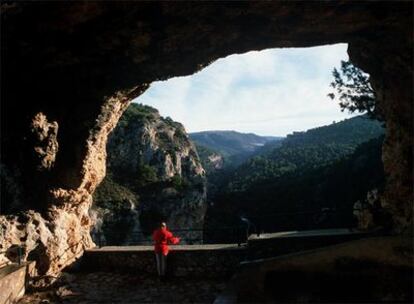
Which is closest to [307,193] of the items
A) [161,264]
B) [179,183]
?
A: [179,183]

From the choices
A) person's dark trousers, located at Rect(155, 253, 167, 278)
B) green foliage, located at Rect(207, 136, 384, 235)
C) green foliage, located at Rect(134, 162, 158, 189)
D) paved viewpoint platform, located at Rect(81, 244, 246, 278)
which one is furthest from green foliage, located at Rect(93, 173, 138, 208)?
person's dark trousers, located at Rect(155, 253, 167, 278)

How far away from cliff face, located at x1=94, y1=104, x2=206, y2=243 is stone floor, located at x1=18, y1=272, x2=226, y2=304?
29.8 metres

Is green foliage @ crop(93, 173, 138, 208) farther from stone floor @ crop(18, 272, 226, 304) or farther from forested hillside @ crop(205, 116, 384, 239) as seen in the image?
stone floor @ crop(18, 272, 226, 304)

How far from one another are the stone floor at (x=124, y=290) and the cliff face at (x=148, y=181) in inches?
1172

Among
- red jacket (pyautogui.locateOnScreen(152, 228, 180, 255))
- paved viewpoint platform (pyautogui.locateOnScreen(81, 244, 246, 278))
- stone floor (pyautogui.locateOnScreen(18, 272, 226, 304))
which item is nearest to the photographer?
stone floor (pyautogui.locateOnScreen(18, 272, 226, 304))

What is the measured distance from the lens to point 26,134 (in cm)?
1129

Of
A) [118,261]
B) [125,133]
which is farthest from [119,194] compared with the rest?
[118,261]

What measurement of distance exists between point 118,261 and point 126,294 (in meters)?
1.90

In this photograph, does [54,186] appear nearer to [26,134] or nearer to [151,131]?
[26,134]

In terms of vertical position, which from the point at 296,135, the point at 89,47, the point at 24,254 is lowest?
the point at 24,254

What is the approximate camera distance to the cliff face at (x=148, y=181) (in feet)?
146

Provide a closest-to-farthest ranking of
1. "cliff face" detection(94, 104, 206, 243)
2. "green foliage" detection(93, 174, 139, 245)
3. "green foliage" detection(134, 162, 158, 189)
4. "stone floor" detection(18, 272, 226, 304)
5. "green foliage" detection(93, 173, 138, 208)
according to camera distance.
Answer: "stone floor" detection(18, 272, 226, 304) → "green foliage" detection(93, 174, 139, 245) → "green foliage" detection(93, 173, 138, 208) → "cliff face" detection(94, 104, 206, 243) → "green foliage" detection(134, 162, 158, 189)

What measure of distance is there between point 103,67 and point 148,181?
4014 centimetres

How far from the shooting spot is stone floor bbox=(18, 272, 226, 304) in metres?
9.90
